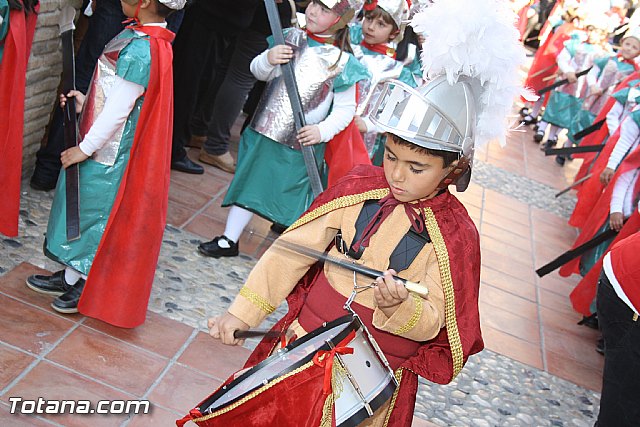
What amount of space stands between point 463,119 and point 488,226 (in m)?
5.07

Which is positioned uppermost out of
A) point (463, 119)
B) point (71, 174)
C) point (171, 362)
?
point (463, 119)

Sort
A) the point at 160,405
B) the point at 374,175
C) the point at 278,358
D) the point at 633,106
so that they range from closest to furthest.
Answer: the point at 278,358, the point at 374,175, the point at 160,405, the point at 633,106

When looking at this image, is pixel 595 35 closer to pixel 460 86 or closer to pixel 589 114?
pixel 589 114

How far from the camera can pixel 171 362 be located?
3615 mm

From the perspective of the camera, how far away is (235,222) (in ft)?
15.4

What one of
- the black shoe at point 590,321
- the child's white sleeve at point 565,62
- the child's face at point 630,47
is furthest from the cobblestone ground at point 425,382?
the child's white sleeve at point 565,62

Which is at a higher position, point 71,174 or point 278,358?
point 278,358

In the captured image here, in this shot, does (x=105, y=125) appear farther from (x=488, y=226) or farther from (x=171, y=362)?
(x=488, y=226)

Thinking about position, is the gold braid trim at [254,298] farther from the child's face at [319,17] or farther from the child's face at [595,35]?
the child's face at [595,35]

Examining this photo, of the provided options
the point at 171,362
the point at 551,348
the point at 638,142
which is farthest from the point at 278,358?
the point at 638,142

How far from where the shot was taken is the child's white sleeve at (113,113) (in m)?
3.35

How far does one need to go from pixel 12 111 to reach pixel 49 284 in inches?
31.1

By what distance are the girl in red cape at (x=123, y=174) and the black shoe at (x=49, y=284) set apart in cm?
12

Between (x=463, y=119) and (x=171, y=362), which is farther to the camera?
(x=171, y=362)
